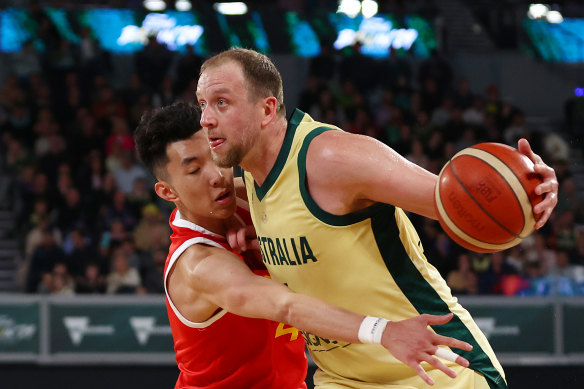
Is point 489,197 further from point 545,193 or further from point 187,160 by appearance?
point 187,160

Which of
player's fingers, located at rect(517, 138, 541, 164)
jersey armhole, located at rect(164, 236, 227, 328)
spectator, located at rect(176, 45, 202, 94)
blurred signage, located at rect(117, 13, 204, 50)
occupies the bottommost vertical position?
spectator, located at rect(176, 45, 202, 94)

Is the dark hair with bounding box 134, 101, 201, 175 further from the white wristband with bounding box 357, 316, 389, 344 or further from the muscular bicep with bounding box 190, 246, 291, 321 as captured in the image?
the white wristband with bounding box 357, 316, 389, 344

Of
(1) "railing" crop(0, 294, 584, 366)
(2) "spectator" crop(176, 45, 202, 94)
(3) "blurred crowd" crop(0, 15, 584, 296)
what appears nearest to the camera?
(1) "railing" crop(0, 294, 584, 366)

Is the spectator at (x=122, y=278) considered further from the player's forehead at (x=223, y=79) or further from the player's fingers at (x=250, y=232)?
the player's forehead at (x=223, y=79)

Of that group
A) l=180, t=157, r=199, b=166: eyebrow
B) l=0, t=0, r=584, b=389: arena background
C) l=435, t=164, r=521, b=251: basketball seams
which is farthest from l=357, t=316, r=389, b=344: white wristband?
l=0, t=0, r=584, b=389: arena background

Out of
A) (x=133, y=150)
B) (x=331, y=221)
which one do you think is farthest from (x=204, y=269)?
(x=133, y=150)

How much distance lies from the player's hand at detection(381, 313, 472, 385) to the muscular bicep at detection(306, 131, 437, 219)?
0.37m

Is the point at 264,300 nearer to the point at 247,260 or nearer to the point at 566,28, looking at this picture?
the point at 247,260

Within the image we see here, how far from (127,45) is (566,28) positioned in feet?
21.5

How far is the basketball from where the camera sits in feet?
8.04

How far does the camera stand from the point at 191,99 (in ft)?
33.6

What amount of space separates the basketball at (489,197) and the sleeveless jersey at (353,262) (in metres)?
0.40

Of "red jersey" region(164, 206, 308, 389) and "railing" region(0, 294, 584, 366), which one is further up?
"red jersey" region(164, 206, 308, 389)

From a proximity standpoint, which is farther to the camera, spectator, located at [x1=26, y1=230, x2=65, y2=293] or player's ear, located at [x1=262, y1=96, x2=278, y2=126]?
spectator, located at [x1=26, y1=230, x2=65, y2=293]
